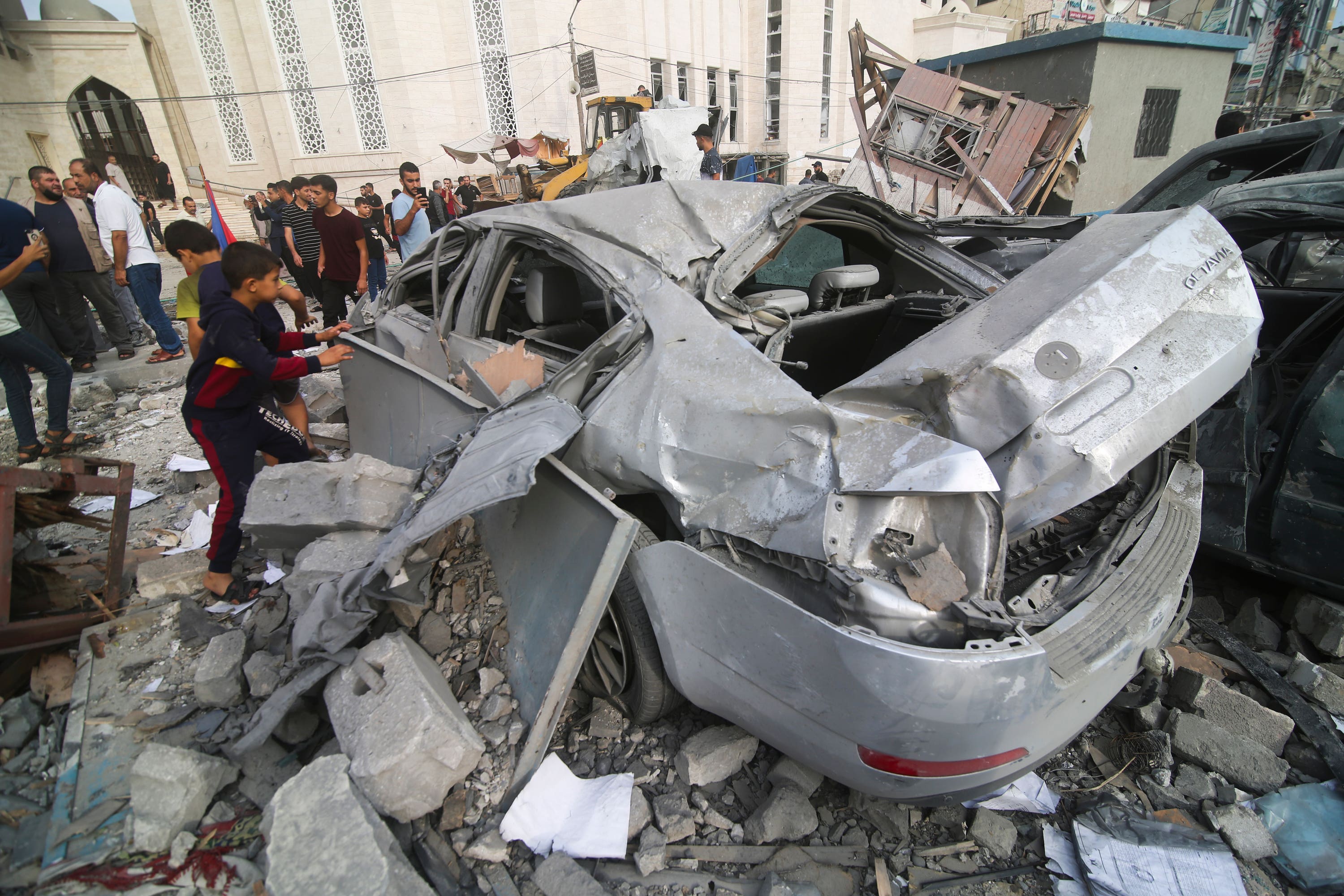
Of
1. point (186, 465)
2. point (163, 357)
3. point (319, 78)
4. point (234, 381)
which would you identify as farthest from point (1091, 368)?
point (319, 78)

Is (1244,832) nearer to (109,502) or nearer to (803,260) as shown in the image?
(803,260)

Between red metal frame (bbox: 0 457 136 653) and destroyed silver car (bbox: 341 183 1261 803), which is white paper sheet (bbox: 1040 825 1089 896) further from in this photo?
red metal frame (bbox: 0 457 136 653)

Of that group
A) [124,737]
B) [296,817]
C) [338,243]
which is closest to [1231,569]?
[296,817]

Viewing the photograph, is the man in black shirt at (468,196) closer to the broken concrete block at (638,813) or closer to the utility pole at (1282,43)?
the broken concrete block at (638,813)

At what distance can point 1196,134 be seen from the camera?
444 inches

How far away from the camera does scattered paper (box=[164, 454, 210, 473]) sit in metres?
4.12

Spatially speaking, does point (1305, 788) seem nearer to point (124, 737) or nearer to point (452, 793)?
point (452, 793)

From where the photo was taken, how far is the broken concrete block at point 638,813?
188cm

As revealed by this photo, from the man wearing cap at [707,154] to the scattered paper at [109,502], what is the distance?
24.7 feet

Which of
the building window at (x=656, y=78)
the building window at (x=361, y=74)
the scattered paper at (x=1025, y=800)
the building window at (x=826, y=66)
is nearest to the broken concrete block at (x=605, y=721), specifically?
the scattered paper at (x=1025, y=800)

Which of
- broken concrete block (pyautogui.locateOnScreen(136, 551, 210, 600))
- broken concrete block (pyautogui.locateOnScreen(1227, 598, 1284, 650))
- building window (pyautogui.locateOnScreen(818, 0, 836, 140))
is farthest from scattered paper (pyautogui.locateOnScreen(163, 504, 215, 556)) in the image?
building window (pyautogui.locateOnScreen(818, 0, 836, 140))

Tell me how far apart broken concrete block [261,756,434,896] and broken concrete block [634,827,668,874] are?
55cm

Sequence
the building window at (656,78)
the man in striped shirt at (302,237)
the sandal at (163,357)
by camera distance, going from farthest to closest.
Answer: the building window at (656,78) → the sandal at (163,357) → the man in striped shirt at (302,237)

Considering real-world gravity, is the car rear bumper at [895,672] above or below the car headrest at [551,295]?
below
